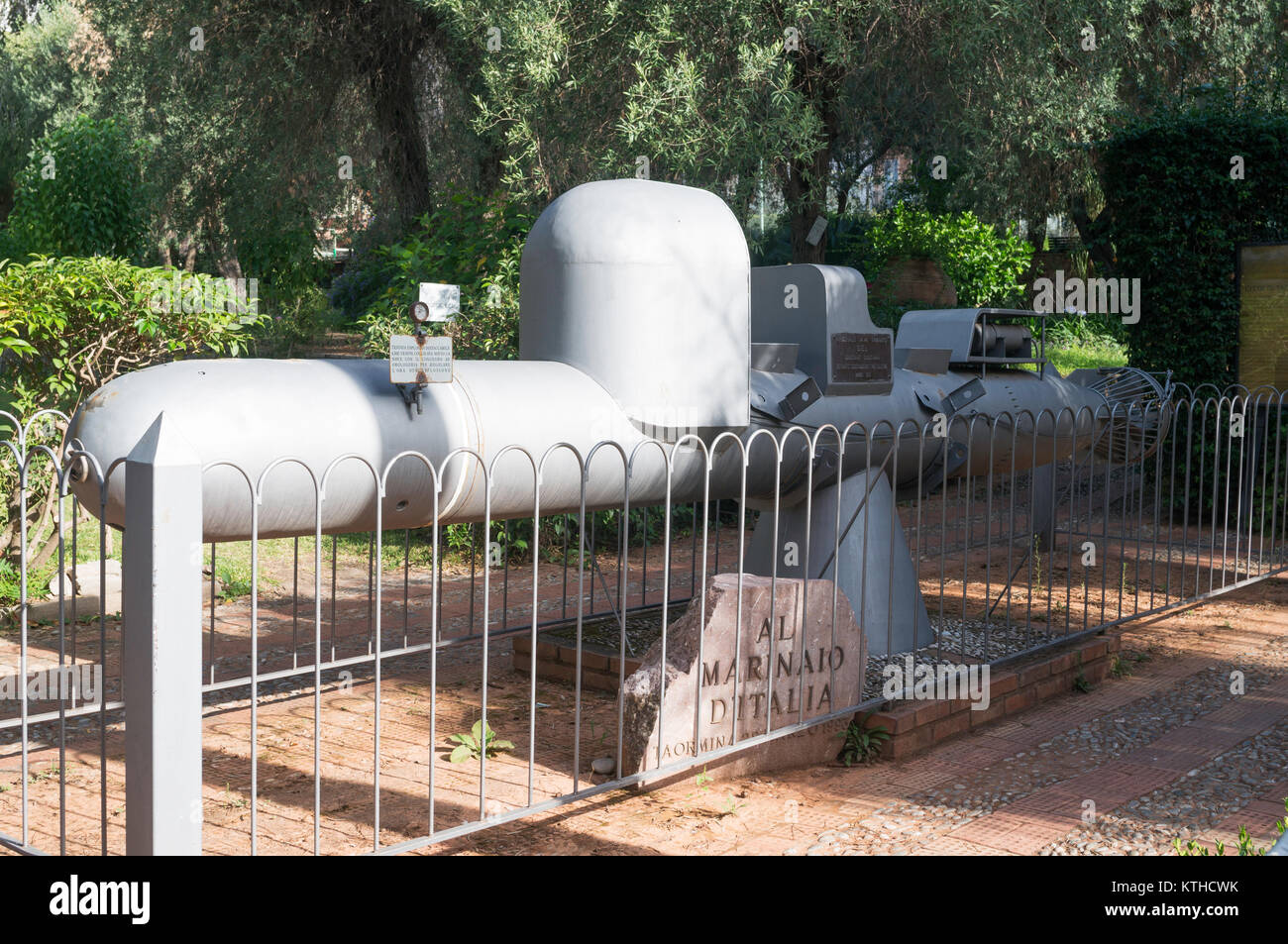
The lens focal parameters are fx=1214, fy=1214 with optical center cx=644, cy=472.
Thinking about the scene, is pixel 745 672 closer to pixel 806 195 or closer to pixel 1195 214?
pixel 806 195

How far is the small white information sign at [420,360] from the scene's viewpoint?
4121mm

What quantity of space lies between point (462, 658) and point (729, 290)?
121 inches

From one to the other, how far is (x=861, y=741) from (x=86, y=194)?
12.2 meters

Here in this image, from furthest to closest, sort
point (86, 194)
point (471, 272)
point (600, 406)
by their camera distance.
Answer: point (86, 194) < point (471, 272) < point (600, 406)

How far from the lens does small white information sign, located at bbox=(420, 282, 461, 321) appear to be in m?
4.12

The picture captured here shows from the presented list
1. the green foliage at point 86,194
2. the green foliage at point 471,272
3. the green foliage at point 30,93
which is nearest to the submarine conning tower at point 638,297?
the green foliage at point 471,272

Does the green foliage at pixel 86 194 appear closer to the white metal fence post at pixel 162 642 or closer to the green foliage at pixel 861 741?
the green foliage at pixel 861 741

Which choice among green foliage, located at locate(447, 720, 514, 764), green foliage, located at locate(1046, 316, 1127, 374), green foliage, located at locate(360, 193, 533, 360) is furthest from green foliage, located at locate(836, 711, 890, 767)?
green foliage, located at locate(1046, 316, 1127, 374)

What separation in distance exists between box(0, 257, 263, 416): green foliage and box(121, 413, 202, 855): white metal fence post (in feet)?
16.6

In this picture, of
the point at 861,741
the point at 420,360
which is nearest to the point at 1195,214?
the point at 861,741

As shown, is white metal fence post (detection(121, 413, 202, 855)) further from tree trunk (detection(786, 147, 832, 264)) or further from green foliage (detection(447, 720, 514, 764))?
tree trunk (detection(786, 147, 832, 264))

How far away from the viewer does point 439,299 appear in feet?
13.8

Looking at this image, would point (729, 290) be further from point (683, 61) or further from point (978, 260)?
point (978, 260)

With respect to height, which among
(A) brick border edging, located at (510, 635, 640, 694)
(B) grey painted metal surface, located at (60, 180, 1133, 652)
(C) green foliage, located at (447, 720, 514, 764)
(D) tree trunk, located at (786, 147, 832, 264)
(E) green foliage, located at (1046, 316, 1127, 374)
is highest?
(D) tree trunk, located at (786, 147, 832, 264)
